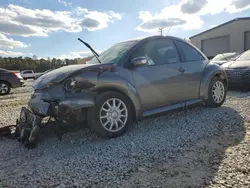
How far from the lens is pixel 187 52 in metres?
5.11

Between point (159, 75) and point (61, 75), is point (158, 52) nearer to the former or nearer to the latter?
point (159, 75)

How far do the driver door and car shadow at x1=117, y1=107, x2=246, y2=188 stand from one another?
109 cm

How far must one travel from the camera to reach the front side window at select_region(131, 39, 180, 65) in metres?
4.50

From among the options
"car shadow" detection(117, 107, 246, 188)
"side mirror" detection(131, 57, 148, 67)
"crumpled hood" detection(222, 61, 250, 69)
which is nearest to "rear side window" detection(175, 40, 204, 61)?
"side mirror" detection(131, 57, 148, 67)

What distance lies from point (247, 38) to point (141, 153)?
28.1m

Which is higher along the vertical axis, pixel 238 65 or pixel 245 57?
pixel 245 57

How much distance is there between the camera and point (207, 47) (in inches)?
1266

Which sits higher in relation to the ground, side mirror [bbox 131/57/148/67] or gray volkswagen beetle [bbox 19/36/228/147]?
side mirror [bbox 131/57/148/67]

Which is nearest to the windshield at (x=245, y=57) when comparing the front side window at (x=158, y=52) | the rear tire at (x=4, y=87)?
the front side window at (x=158, y=52)

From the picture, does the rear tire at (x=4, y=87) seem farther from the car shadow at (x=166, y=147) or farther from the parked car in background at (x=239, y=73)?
the parked car in background at (x=239, y=73)

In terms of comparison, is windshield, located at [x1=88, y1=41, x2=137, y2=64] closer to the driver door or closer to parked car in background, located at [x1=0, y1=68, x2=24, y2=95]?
the driver door

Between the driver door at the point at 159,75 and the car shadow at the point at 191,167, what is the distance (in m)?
1.09

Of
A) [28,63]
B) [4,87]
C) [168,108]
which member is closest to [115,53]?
[168,108]

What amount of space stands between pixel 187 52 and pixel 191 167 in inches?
111
